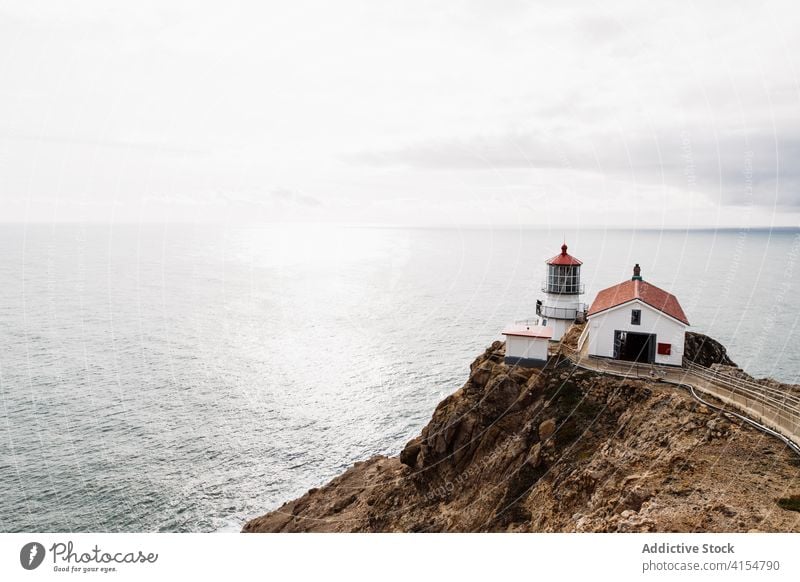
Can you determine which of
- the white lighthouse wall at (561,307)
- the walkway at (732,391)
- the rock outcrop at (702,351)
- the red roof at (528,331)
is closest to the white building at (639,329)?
the walkway at (732,391)

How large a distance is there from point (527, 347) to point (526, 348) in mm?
40

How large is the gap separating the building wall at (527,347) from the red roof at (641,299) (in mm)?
1888

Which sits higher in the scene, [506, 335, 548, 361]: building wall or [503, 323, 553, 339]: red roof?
[503, 323, 553, 339]: red roof

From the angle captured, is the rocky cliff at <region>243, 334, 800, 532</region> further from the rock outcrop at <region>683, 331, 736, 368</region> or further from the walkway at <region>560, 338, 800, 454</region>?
the walkway at <region>560, 338, 800, 454</region>

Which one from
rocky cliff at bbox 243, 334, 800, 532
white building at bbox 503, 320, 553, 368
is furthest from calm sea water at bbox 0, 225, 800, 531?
white building at bbox 503, 320, 553, 368

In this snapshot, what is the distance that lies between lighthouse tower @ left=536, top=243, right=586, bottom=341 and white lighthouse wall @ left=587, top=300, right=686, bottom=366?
3111 mm

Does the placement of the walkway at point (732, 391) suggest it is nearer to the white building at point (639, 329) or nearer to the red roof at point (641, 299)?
the white building at point (639, 329)

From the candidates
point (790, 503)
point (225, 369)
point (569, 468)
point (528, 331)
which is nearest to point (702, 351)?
point (528, 331)

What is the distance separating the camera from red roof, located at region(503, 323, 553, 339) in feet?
42.3

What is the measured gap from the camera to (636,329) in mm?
12922

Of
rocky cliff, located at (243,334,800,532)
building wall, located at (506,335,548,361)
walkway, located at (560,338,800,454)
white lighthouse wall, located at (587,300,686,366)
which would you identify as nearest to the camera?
rocky cliff, located at (243,334,800,532)

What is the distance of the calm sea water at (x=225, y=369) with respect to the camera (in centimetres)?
1672

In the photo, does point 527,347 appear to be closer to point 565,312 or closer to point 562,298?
point 565,312
